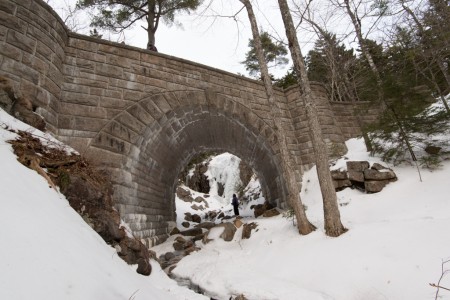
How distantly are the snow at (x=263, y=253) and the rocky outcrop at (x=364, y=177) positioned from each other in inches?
8.6

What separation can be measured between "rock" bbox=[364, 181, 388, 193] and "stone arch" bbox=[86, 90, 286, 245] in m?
2.85

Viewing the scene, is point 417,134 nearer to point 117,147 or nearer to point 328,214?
point 328,214

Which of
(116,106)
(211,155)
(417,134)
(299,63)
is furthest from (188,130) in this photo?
(211,155)

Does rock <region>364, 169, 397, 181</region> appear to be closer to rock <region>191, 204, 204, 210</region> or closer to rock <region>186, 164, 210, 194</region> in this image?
rock <region>191, 204, 204, 210</region>

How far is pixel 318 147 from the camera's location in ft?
18.9

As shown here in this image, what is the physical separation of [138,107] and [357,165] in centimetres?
635

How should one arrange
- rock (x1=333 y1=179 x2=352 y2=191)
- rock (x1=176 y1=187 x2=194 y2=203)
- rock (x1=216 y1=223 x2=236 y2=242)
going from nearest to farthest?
rock (x1=216 y1=223 x2=236 y2=242), rock (x1=333 y1=179 x2=352 y2=191), rock (x1=176 y1=187 x2=194 y2=203)

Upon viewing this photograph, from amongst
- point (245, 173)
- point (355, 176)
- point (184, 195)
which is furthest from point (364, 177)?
point (245, 173)

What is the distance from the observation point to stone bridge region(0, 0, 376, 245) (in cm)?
541

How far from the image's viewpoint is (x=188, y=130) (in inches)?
360

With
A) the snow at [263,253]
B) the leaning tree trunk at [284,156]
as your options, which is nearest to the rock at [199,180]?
the snow at [263,253]

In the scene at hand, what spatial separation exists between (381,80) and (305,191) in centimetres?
410

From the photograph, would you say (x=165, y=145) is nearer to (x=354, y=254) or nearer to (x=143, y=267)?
(x=143, y=267)

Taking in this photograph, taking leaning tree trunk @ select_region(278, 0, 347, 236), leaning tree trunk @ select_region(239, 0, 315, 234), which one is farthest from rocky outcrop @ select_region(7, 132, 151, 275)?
leaning tree trunk @ select_region(278, 0, 347, 236)
